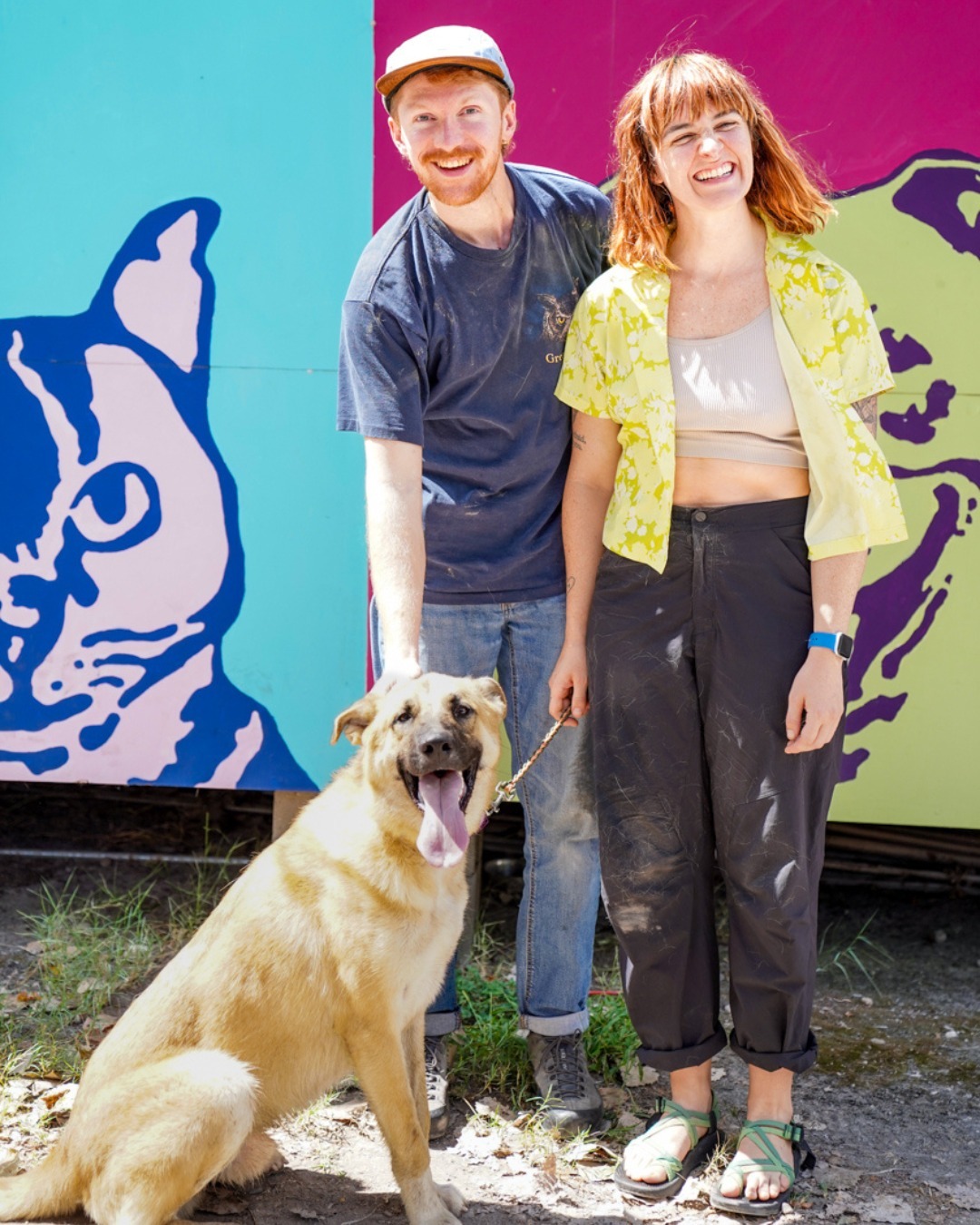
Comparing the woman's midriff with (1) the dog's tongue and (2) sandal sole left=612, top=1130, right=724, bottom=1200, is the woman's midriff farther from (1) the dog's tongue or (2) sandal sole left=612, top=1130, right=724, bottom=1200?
(2) sandal sole left=612, top=1130, right=724, bottom=1200

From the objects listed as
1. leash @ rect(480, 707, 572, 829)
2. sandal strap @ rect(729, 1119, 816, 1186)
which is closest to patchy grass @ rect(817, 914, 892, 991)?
sandal strap @ rect(729, 1119, 816, 1186)

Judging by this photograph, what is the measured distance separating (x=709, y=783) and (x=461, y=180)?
1456 mm

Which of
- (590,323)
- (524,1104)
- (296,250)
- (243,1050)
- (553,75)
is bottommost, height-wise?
(524,1104)

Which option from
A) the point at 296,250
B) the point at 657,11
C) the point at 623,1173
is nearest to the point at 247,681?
the point at 296,250

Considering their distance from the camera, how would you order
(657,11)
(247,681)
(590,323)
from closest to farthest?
(590,323) → (657,11) → (247,681)

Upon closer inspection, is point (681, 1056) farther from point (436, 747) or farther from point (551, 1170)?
point (436, 747)

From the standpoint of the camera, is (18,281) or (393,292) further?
(18,281)

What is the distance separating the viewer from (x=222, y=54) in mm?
3680

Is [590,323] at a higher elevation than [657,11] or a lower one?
lower

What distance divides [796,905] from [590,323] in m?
1.34

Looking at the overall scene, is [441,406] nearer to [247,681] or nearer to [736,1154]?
[247,681]

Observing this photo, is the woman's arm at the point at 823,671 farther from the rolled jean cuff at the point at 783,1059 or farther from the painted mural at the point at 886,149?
the painted mural at the point at 886,149

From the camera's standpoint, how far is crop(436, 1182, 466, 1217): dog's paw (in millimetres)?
2613

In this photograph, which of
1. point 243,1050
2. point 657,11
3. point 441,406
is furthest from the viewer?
point 657,11
